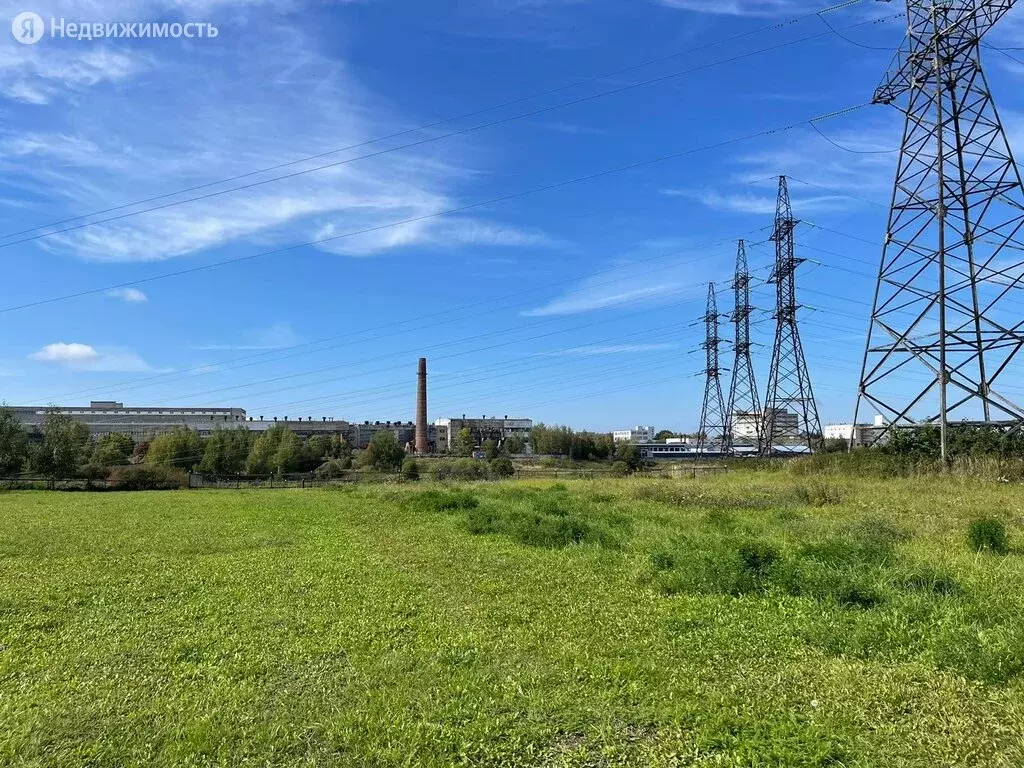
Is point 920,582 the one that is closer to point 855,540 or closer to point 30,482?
point 855,540

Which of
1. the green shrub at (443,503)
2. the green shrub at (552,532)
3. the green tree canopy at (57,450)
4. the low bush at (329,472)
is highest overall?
the green tree canopy at (57,450)

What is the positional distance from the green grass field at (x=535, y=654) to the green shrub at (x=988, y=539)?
9.8 inches

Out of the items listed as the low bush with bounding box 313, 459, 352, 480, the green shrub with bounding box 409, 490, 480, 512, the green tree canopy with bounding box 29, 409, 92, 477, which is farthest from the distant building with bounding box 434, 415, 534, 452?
the green shrub with bounding box 409, 490, 480, 512

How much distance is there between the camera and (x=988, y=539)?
10414 mm

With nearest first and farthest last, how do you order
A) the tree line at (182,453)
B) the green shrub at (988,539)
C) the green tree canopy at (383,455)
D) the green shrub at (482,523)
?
1. the green shrub at (988,539)
2. the green shrub at (482,523)
3. the tree line at (182,453)
4. the green tree canopy at (383,455)

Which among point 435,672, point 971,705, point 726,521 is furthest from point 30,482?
point 971,705

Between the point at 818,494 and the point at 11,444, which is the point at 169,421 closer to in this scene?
the point at 11,444

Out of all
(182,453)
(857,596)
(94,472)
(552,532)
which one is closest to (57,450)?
(94,472)

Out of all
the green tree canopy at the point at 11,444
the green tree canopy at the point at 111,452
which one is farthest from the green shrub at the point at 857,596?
the green tree canopy at the point at 111,452

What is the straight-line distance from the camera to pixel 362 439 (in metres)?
154

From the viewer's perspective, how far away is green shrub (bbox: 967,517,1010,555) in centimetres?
1027

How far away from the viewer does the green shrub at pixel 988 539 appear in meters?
10.3

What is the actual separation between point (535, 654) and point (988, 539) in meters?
8.09

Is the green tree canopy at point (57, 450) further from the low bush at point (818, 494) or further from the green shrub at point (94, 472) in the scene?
the low bush at point (818, 494)
